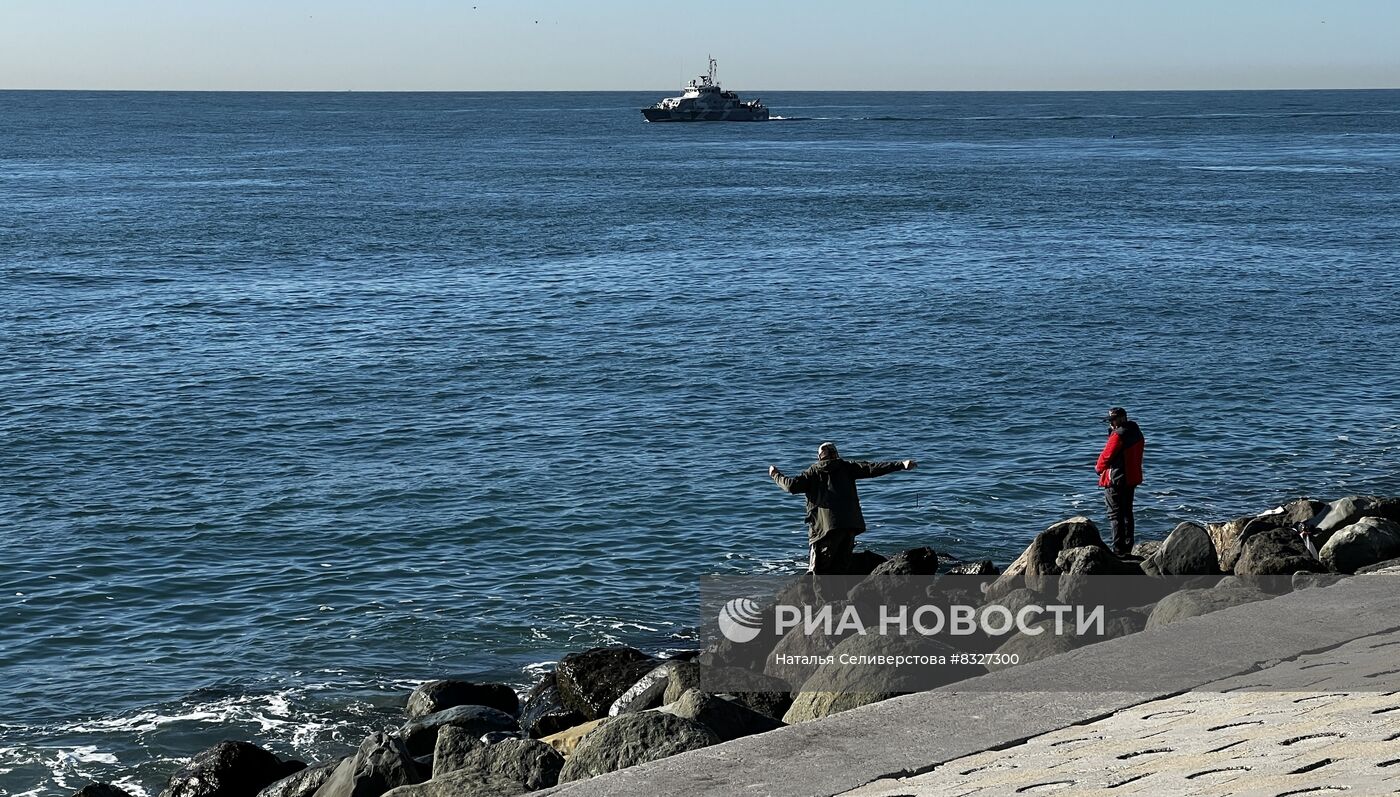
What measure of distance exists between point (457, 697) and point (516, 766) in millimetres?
4561

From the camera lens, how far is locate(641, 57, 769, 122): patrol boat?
176500 millimetres

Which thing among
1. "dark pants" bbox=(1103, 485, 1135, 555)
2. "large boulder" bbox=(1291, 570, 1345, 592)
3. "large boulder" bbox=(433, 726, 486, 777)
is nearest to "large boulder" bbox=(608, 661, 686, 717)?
"large boulder" bbox=(433, 726, 486, 777)

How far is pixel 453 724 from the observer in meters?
13.7

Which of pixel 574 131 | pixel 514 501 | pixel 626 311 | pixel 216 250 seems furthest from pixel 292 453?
pixel 574 131

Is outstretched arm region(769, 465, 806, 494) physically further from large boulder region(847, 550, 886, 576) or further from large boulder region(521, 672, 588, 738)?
large boulder region(521, 672, 588, 738)

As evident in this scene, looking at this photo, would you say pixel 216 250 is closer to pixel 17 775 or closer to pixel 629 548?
pixel 629 548

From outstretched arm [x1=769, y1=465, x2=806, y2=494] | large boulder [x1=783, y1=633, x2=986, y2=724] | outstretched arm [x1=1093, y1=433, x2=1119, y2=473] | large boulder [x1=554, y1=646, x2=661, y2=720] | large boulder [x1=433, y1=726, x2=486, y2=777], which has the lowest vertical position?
large boulder [x1=554, y1=646, x2=661, y2=720]

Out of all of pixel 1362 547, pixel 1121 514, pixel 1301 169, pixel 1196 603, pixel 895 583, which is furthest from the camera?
pixel 1301 169

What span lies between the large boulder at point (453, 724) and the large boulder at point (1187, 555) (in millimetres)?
7249

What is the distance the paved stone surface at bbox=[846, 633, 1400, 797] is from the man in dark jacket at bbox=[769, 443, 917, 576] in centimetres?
501

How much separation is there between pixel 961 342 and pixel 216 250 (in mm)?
31882

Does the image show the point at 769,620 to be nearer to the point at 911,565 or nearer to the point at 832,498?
the point at 832,498

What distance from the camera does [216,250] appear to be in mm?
56844

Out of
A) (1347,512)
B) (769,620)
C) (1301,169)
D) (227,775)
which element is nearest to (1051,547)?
(769,620)
